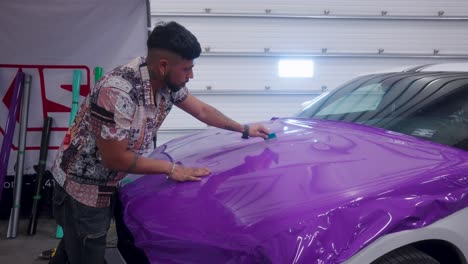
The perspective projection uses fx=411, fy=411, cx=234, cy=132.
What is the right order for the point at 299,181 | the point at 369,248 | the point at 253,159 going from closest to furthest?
the point at 369,248 → the point at 299,181 → the point at 253,159

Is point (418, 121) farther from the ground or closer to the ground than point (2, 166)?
farther from the ground

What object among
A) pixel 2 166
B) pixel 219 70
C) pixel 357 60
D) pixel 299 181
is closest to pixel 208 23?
pixel 219 70

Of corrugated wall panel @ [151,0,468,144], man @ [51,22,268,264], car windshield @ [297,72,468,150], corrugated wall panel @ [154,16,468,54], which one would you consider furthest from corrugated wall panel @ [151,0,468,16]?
man @ [51,22,268,264]

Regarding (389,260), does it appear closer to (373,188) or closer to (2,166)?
(373,188)

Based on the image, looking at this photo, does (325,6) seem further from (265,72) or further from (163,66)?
(163,66)

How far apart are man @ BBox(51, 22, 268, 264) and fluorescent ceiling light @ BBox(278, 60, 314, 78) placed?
12.6ft

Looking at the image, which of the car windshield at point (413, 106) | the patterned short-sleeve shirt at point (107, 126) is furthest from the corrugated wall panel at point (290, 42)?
the patterned short-sleeve shirt at point (107, 126)

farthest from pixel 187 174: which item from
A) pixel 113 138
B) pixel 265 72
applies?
pixel 265 72

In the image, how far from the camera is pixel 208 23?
5.39m

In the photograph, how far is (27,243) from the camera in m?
3.69

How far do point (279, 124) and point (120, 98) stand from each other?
134cm

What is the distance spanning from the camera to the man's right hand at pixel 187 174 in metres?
1.78

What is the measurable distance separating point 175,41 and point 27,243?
295 cm

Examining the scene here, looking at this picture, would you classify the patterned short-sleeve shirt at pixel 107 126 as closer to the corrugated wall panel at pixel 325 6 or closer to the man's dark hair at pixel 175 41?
the man's dark hair at pixel 175 41
